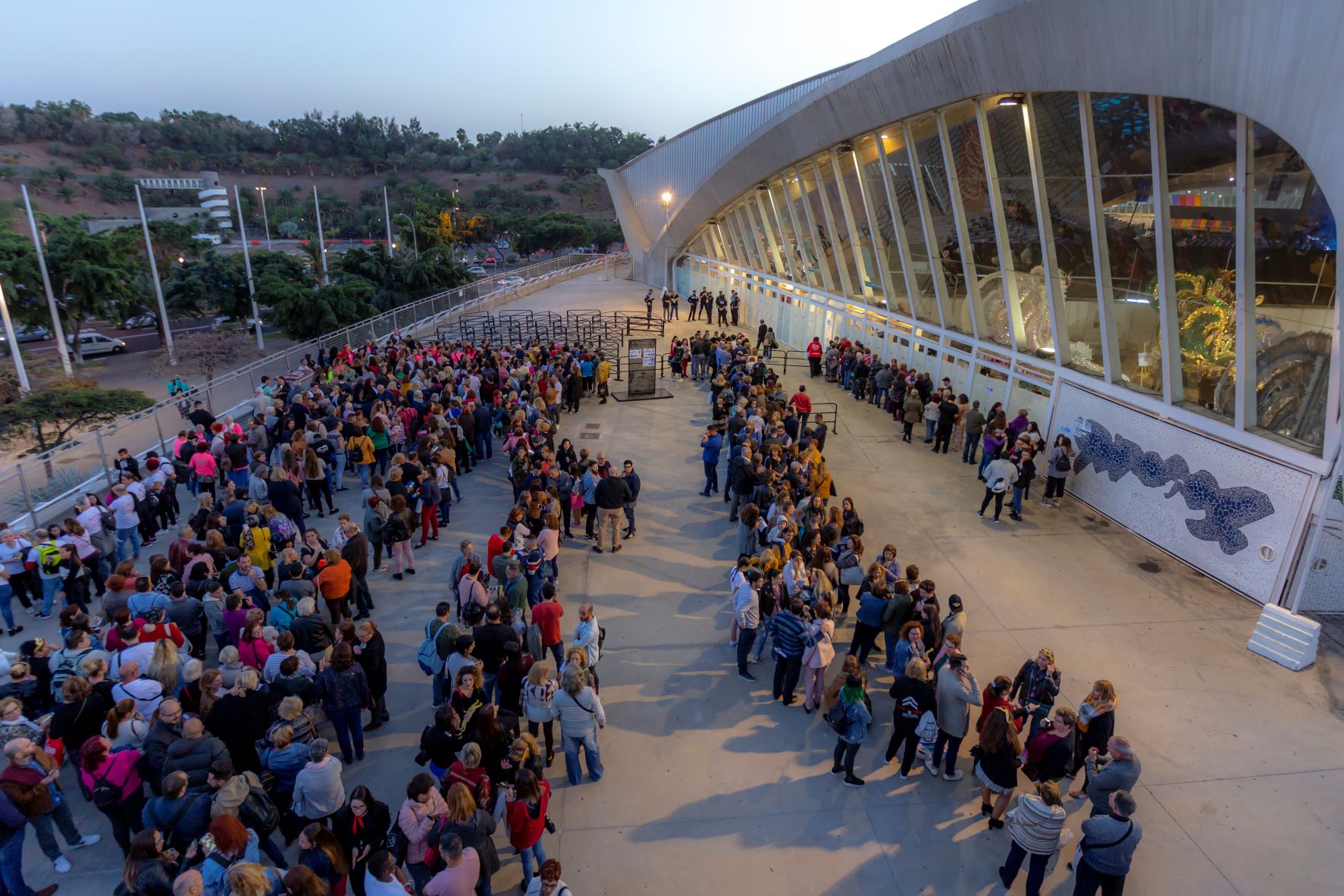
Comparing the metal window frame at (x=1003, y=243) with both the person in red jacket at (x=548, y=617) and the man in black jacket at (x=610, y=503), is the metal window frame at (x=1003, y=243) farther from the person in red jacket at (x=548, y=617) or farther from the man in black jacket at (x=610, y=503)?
the person in red jacket at (x=548, y=617)

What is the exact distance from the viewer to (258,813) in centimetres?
497

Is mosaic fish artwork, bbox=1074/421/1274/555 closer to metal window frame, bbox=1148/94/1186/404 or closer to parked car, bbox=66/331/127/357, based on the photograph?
metal window frame, bbox=1148/94/1186/404

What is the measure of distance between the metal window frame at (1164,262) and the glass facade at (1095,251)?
0.08ft

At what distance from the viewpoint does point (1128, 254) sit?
36.9 feet

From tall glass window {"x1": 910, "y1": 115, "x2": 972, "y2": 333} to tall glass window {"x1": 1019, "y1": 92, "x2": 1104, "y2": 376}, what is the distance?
3.27 m

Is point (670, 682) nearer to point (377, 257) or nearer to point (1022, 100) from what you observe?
point (1022, 100)

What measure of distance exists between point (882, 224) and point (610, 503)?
12.5 meters

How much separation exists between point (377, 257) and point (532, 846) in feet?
132

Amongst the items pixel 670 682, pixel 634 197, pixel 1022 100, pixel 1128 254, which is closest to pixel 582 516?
pixel 670 682

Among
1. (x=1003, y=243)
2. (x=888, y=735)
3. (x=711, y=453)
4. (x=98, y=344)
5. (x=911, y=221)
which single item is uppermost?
(x=911, y=221)

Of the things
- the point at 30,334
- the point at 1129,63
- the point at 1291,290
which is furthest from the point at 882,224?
the point at 30,334

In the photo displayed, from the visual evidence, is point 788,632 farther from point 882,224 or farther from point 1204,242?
point 882,224

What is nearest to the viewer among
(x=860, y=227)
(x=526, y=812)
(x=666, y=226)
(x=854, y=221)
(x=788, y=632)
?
(x=526, y=812)

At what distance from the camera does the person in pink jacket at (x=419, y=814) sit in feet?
15.7
